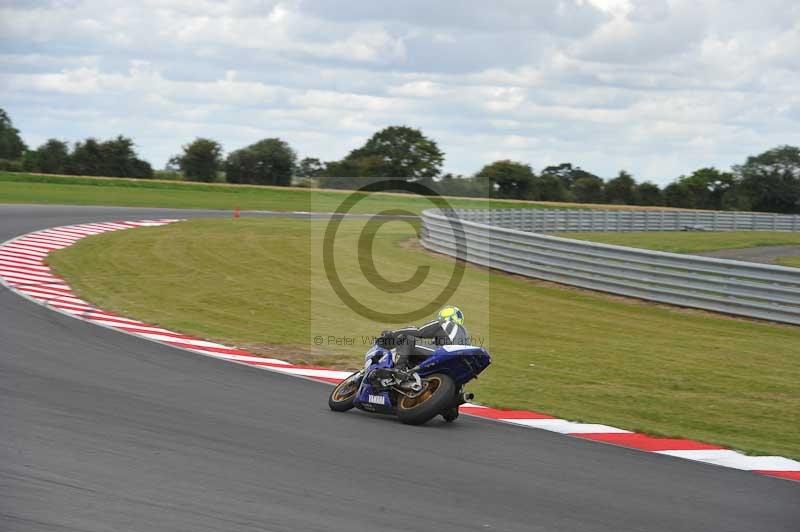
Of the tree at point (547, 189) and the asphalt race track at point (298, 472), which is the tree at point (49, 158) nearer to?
the tree at point (547, 189)

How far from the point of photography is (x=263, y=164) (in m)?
65.8

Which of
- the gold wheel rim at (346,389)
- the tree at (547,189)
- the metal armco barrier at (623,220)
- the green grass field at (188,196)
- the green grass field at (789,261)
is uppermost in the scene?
the tree at (547,189)

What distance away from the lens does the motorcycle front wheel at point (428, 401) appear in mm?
8766

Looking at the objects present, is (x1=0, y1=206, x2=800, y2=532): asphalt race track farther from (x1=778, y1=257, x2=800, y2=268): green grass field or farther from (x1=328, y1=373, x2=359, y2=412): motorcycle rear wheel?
(x1=778, y1=257, x2=800, y2=268): green grass field

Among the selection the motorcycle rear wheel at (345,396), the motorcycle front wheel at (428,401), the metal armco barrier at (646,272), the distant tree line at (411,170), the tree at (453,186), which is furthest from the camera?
the distant tree line at (411,170)

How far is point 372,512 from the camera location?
614 cm

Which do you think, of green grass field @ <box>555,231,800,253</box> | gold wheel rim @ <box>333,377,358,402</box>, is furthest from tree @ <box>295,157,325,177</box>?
gold wheel rim @ <box>333,377,358,402</box>

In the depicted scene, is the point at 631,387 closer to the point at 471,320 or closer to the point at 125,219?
the point at 471,320

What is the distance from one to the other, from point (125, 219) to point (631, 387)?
25.5m

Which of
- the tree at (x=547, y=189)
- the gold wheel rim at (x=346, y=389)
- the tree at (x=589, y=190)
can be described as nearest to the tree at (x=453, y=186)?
the gold wheel rim at (x=346, y=389)

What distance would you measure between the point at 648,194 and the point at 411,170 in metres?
30.7

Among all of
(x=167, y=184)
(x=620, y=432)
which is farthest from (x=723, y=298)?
(x=167, y=184)

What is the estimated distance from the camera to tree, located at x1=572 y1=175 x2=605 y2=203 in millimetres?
75438

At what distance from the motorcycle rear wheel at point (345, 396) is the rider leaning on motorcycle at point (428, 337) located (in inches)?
23.0
